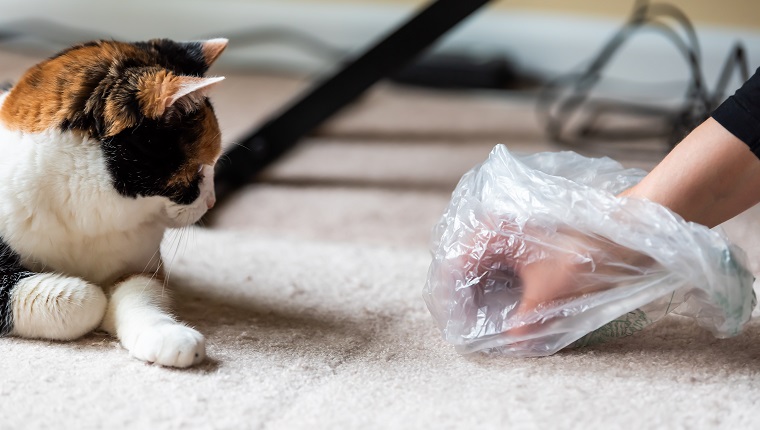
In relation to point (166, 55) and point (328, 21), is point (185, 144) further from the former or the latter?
point (328, 21)

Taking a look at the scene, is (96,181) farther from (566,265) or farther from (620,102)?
(620,102)

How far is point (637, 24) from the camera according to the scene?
203cm

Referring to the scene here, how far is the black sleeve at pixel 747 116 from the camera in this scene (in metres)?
0.81

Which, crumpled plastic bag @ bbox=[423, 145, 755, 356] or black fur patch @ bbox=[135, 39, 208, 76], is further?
black fur patch @ bbox=[135, 39, 208, 76]

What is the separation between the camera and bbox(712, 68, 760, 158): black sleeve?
0.81 meters

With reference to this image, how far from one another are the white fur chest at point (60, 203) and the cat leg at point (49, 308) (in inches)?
1.5

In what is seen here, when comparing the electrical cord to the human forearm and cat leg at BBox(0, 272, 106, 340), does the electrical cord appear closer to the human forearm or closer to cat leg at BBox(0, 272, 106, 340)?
the human forearm

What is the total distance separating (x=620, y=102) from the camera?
80.7 inches

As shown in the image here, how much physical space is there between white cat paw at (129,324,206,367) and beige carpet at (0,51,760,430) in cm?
1

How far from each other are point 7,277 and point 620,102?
1.59m

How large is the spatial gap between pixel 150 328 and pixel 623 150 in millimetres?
1159

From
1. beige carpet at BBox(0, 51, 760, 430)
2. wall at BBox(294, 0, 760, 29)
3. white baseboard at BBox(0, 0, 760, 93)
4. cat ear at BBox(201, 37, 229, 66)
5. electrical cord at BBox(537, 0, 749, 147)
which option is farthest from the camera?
white baseboard at BBox(0, 0, 760, 93)

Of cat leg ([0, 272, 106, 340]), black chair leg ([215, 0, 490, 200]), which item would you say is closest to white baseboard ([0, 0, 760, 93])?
black chair leg ([215, 0, 490, 200])

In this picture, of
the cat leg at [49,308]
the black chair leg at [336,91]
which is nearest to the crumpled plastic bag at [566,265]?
the cat leg at [49,308]
